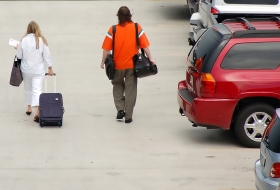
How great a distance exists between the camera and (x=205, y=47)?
10602 millimetres

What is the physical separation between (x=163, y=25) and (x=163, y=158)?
1058cm

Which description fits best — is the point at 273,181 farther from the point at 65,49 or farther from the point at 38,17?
the point at 38,17

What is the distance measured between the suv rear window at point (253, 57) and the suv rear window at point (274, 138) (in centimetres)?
303

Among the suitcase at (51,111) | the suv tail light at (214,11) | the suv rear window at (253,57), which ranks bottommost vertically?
the suitcase at (51,111)

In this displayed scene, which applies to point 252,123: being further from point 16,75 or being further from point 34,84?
point 16,75

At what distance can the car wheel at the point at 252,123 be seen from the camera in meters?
10.4

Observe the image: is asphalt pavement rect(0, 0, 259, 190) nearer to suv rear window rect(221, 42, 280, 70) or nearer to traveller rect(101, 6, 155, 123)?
traveller rect(101, 6, 155, 123)

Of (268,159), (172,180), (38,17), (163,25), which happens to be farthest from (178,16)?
(268,159)

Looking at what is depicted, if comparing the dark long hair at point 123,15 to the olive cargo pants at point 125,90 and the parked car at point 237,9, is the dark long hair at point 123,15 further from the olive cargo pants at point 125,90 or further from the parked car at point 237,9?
the parked car at point 237,9

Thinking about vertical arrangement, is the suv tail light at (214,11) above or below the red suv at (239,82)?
above

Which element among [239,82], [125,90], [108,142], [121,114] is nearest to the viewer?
[239,82]

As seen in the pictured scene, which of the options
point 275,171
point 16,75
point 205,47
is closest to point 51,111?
point 16,75

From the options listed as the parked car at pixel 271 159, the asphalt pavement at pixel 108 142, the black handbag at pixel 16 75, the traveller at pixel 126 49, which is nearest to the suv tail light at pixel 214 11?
the asphalt pavement at pixel 108 142

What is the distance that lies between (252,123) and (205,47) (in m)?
1.29
